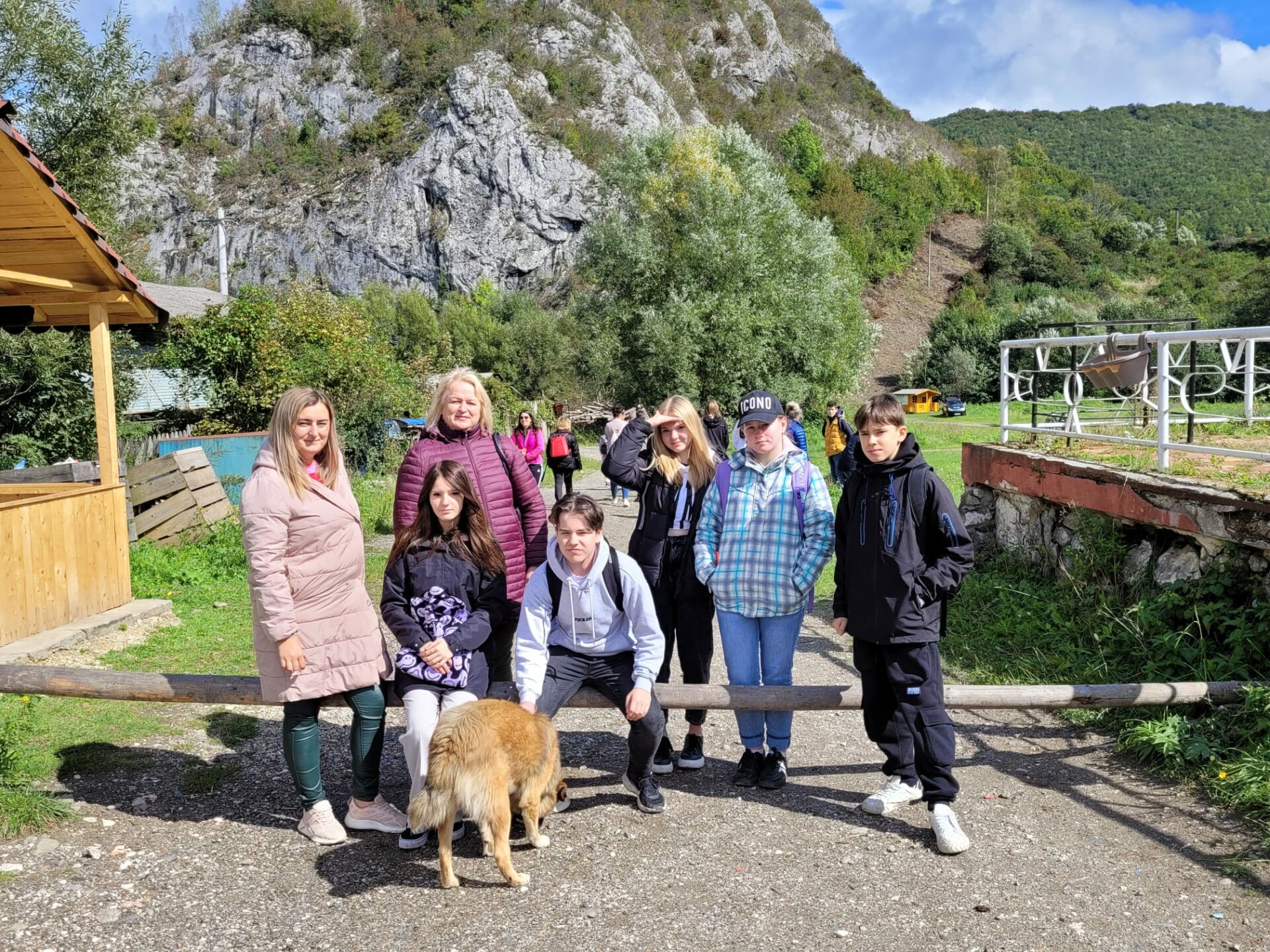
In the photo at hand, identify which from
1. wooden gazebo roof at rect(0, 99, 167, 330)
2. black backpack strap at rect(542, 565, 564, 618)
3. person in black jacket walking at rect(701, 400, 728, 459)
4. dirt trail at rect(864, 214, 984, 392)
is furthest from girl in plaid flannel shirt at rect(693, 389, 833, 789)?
dirt trail at rect(864, 214, 984, 392)

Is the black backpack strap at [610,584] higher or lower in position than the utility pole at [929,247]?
lower

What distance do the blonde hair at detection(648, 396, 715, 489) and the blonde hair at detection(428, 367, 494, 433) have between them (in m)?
0.83

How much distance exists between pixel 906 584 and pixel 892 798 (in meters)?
1.02

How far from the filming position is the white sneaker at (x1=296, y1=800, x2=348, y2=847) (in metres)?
3.98

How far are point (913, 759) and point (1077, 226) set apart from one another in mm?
95103

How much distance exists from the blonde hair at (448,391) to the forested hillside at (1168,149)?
345 feet

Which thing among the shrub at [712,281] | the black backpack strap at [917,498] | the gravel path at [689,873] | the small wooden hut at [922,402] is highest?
the shrub at [712,281]

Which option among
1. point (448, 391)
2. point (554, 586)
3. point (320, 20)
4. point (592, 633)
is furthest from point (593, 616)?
point (320, 20)

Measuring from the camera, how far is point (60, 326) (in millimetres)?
8820

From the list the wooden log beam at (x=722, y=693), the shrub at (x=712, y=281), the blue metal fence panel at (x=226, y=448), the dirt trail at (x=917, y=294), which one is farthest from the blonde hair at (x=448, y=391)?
the dirt trail at (x=917, y=294)

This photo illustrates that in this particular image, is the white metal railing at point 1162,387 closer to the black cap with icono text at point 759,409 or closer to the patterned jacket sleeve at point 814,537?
the patterned jacket sleeve at point 814,537

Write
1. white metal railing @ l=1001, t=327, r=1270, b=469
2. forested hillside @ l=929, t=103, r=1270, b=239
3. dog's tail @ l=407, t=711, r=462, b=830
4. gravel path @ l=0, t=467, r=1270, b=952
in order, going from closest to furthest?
gravel path @ l=0, t=467, r=1270, b=952 → dog's tail @ l=407, t=711, r=462, b=830 → white metal railing @ l=1001, t=327, r=1270, b=469 → forested hillside @ l=929, t=103, r=1270, b=239

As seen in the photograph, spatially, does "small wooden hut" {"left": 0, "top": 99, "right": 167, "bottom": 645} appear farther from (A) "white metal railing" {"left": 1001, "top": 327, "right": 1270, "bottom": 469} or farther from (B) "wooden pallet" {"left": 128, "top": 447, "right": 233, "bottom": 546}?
(A) "white metal railing" {"left": 1001, "top": 327, "right": 1270, "bottom": 469}

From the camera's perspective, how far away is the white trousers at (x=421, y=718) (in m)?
3.73
